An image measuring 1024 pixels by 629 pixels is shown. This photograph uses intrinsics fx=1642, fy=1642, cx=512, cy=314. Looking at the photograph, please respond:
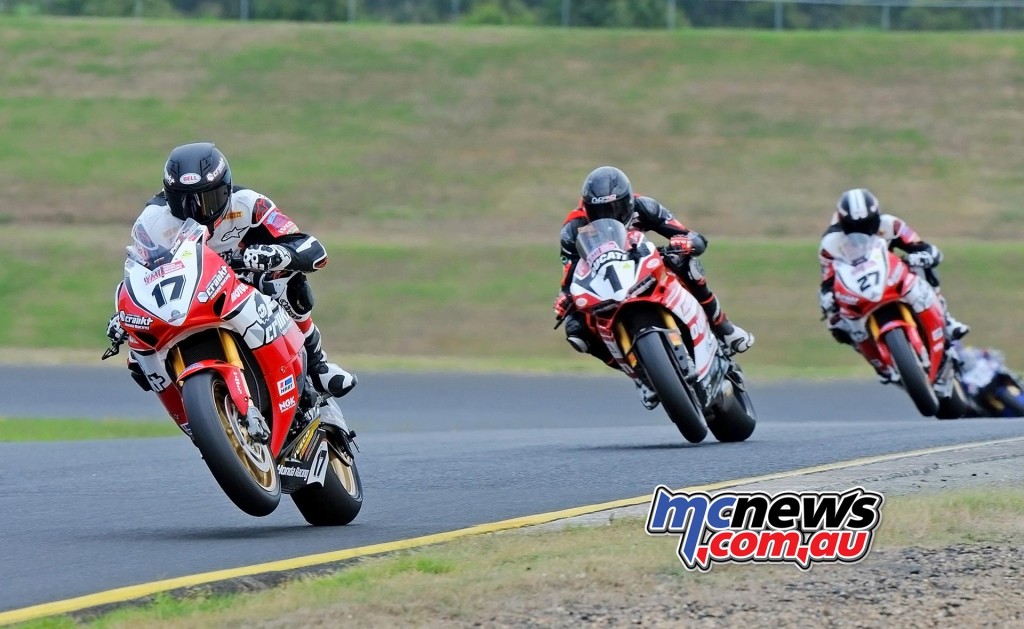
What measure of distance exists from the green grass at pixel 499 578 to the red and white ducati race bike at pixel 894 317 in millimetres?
6092

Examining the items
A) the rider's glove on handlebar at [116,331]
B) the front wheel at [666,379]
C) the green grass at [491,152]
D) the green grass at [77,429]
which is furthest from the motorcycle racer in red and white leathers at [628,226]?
the green grass at [491,152]

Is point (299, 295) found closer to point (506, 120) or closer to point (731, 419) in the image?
point (731, 419)

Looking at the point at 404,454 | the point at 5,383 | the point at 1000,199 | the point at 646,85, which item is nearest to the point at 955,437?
the point at 404,454

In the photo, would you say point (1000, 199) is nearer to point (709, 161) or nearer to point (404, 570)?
point (709, 161)

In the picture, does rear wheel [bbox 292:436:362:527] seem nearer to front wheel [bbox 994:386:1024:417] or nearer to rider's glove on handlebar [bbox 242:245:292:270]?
rider's glove on handlebar [bbox 242:245:292:270]

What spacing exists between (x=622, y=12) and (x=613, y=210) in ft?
114

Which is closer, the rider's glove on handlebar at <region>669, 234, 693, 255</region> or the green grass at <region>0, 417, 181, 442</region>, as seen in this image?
the rider's glove on handlebar at <region>669, 234, 693, 255</region>

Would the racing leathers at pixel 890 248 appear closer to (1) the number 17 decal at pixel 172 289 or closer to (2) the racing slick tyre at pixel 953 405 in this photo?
(2) the racing slick tyre at pixel 953 405

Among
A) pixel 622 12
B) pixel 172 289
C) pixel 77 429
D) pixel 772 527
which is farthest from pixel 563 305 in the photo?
pixel 622 12

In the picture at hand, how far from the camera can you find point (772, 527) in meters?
6.23

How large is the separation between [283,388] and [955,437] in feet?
16.8

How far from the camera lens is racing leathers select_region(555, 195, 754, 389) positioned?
35.3 feet

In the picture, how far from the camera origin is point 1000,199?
97.3 ft

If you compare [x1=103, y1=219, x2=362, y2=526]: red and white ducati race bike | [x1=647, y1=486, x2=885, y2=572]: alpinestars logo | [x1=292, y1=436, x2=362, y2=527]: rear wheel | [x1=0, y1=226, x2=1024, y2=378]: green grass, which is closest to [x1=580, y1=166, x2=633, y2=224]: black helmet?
[x1=292, y1=436, x2=362, y2=527]: rear wheel
